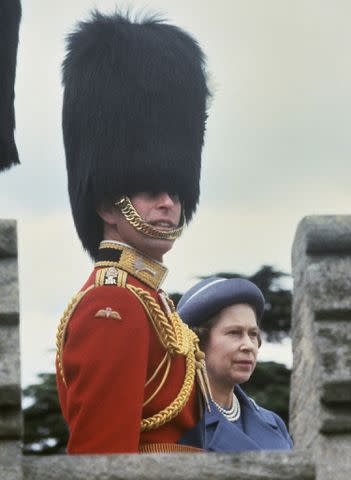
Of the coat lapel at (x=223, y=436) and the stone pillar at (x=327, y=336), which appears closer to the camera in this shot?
the stone pillar at (x=327, y=336)

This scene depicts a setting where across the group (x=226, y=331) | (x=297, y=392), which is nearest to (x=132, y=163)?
(x=226, y=331)

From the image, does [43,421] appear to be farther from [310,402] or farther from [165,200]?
[310,402]

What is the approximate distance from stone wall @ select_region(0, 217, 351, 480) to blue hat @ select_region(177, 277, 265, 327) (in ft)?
6.98

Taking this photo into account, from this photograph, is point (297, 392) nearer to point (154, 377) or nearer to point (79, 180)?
point (154, 377)

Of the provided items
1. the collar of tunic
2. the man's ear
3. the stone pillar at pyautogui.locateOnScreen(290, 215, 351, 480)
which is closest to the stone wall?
the stone pillar at pyautogui.locateOnScreen(290, 215, 351, 480)

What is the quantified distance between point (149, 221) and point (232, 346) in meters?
0.87

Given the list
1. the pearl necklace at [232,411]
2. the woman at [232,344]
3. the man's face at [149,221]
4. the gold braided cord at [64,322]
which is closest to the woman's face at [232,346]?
the woman at [232,344]

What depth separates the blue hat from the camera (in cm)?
856

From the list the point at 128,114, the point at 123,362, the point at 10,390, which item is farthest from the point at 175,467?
the point at 128,114

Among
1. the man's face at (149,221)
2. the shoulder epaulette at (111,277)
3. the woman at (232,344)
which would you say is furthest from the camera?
the woman at (232,344)

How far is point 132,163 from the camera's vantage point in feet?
28.7

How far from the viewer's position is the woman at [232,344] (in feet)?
27.7

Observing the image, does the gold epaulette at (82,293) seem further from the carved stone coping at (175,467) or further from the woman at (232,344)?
the carved stone coping at (175,467)

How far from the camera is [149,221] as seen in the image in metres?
8.09
